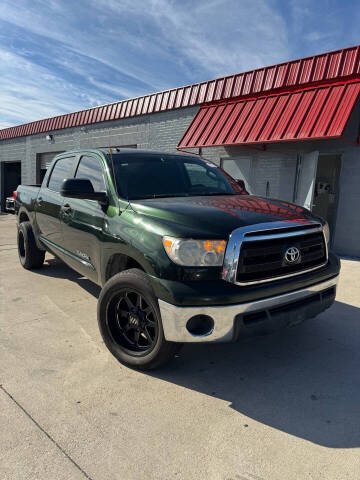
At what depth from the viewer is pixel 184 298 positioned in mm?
2248

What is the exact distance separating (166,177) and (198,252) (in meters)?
1.46

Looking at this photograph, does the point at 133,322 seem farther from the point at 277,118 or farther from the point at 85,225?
the point at 277,118

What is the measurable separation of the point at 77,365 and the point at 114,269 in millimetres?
821

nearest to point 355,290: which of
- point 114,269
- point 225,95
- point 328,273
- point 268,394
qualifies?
point 328,273

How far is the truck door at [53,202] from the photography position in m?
4.28

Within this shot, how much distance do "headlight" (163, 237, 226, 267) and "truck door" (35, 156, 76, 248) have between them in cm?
232

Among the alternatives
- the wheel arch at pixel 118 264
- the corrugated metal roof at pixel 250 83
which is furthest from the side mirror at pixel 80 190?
the corrugated metal roof at pixel 250 83

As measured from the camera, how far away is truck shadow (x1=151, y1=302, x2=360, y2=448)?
85.7 inches

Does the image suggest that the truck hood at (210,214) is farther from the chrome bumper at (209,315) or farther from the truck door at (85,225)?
the truck door at (85,225)

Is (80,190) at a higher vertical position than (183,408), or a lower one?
higher

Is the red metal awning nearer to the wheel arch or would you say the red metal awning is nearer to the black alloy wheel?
the wheel arch

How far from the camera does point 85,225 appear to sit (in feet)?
11.5

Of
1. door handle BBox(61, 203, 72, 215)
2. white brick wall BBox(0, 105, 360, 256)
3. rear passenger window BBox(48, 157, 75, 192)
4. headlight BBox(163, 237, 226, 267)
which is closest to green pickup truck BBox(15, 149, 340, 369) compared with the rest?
headlight BBox(163, 237, 226, 267)

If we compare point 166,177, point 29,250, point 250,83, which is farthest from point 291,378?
point 250,83
